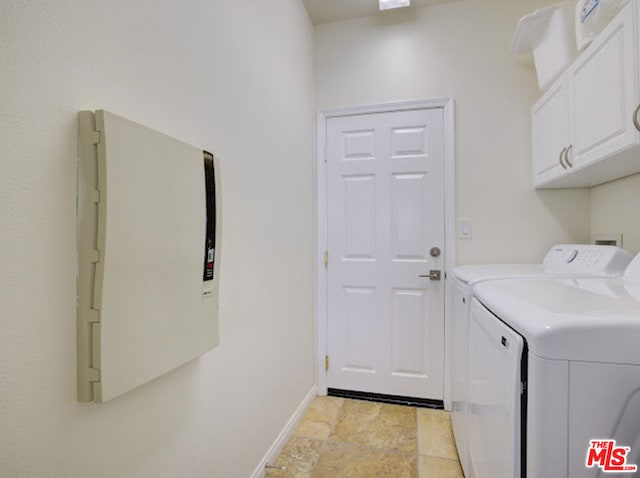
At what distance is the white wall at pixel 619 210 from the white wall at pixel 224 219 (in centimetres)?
179

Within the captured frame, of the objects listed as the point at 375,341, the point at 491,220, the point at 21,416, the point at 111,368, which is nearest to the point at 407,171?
the point at 491,220

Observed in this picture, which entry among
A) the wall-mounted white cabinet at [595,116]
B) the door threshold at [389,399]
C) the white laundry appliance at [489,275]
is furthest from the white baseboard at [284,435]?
the wall-mounted white cabinet at [595,116]

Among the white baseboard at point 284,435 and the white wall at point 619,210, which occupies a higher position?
the white wall at point 619,210

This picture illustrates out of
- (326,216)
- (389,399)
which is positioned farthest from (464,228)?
(389,399)

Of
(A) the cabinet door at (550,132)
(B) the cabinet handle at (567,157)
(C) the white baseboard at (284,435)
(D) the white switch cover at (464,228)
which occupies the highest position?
(A) the cabinet door at (550,132)

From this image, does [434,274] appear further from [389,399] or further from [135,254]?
[135,254]

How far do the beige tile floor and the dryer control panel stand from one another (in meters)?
1.14

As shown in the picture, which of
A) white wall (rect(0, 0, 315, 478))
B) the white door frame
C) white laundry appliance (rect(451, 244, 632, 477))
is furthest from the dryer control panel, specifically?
white wall (rect(0, 0, 315, 478))

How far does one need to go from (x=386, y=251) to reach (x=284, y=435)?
1318 millimetres

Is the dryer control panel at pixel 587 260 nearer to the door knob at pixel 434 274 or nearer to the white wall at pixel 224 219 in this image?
the door knob at pixel 434 274

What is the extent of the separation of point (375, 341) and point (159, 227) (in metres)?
1.92

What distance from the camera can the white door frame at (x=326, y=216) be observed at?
2.26 metres

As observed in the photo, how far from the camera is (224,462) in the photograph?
4.18 ft

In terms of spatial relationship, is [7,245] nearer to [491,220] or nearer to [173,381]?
[173,381]
